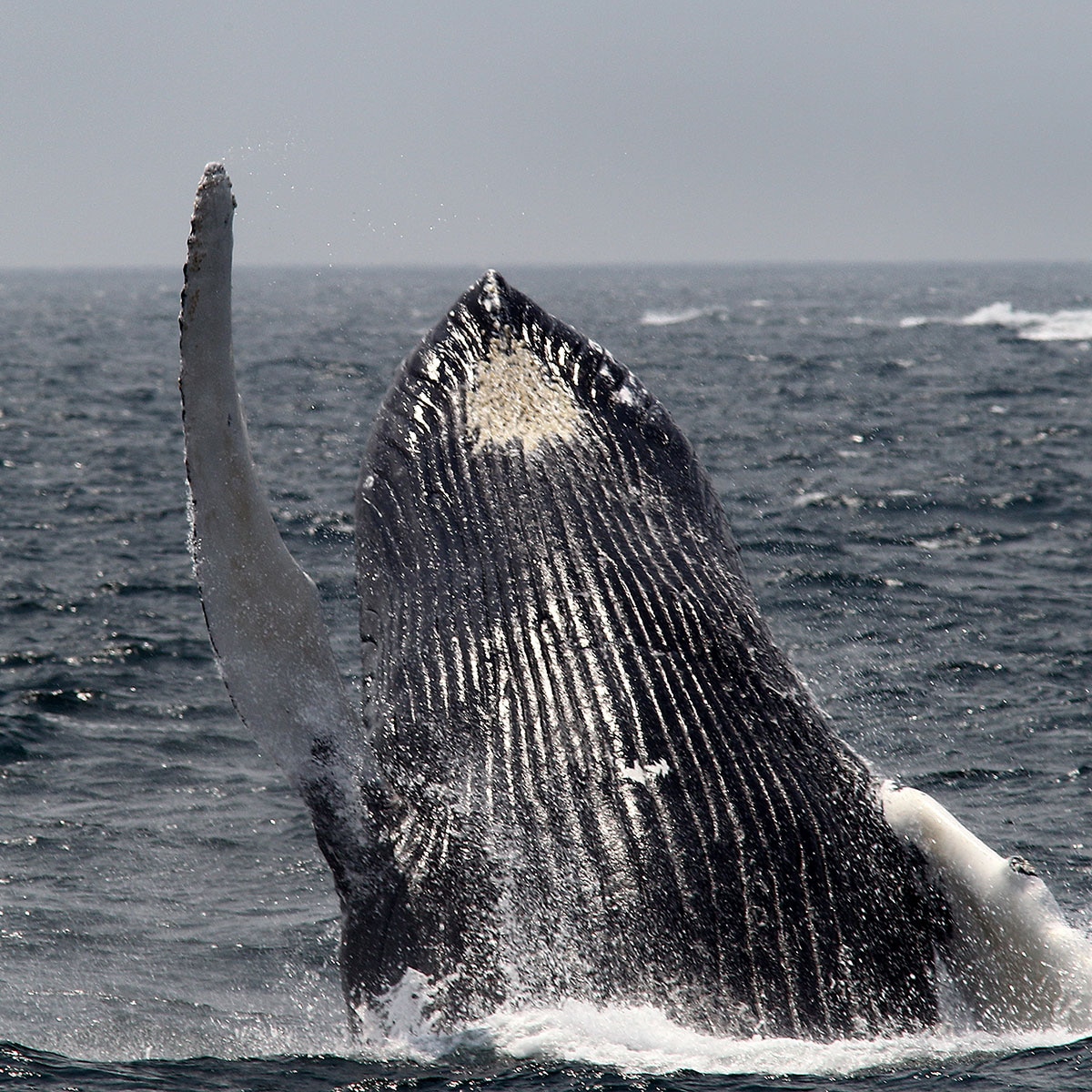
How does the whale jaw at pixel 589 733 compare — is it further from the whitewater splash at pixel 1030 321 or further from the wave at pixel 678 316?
the wave at pixel 678 316

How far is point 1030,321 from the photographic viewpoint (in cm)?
9075

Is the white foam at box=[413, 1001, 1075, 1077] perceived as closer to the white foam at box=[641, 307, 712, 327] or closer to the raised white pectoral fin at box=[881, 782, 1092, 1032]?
the raised white pectoral fin at box=[881, 782, 1092, 1032]

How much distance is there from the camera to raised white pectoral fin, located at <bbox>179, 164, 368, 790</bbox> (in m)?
6.07

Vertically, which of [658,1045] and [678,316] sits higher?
[678,316]

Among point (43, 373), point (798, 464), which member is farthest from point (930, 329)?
point (798, 464)

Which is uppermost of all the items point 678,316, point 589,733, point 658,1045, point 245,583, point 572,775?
point 678,316

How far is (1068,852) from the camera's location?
9742 millimetres

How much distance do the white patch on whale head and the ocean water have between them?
272 centimetres

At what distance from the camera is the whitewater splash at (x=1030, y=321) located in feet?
252

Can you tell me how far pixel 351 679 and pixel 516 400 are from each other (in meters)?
5.51

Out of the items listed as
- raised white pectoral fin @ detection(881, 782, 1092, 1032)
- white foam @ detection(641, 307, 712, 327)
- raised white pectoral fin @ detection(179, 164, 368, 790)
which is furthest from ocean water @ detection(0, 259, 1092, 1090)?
white foam @ detection(641, 307, 712, 327)

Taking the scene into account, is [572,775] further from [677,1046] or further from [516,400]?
[516,400]

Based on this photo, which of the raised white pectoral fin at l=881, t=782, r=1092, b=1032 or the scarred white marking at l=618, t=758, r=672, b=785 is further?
the scarred white marking at l=618, t=758, r=672, b=785

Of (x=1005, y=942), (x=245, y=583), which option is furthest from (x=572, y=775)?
(x=1005, y=942)
